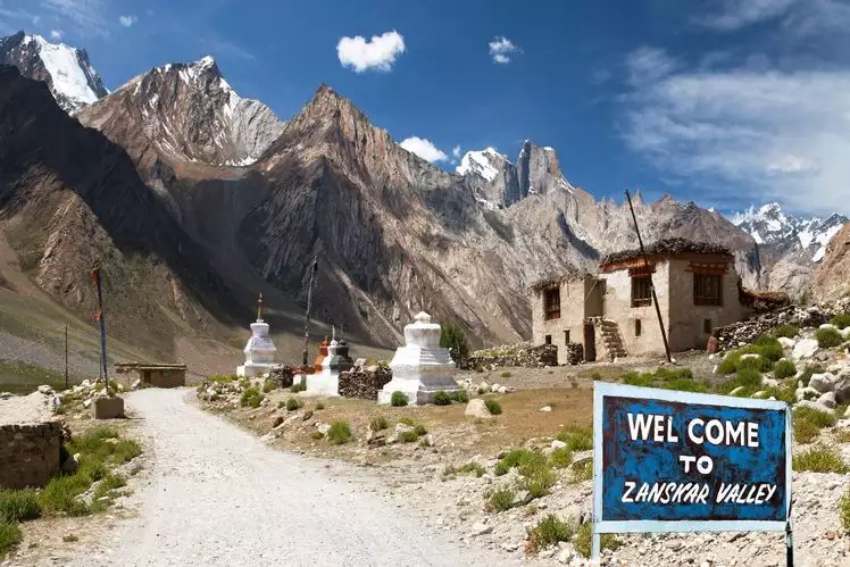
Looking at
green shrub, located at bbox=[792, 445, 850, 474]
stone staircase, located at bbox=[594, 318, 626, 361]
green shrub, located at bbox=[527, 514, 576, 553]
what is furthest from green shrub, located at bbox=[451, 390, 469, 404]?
green shrub, located at bbox=[792, 445, 850, 474]

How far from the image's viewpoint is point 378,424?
2012 centimetres

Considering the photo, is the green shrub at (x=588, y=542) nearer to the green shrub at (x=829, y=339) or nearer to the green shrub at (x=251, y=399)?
the green shrub at (x=829, y=339)

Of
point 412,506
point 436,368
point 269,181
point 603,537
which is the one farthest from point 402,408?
point 269,181

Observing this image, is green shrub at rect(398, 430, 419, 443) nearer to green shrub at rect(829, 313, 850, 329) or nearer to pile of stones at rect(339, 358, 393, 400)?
pile of stones at rect(339, 358, 393, 400)

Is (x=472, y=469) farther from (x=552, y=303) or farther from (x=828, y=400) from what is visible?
(x=552, y=303)

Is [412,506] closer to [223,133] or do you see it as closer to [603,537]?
[603,537]

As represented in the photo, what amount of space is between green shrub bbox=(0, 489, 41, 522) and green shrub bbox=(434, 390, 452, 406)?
1497 cm

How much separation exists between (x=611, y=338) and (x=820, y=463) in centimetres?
2831

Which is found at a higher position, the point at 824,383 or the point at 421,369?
the point at 824,383

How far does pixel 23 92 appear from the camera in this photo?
12681 cm

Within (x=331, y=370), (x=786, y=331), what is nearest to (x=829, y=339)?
(x=786, y=331)

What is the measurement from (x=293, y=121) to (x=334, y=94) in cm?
1129

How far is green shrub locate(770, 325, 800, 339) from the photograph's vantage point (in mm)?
28439

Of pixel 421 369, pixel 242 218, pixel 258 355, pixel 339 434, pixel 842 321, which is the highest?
pixel 242 218
